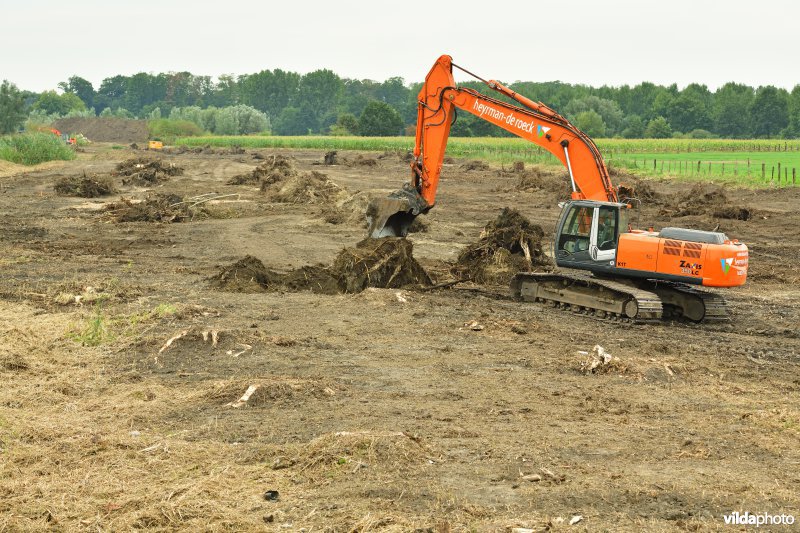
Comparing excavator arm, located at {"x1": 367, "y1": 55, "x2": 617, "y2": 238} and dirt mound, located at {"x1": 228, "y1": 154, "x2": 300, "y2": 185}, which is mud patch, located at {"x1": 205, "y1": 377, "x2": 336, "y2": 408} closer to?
excavator arm, located at {"x1": 367, "y1": 55, "x2": 617, "y2": 238}

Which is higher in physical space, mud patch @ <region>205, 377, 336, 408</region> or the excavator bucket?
the excavator bucket

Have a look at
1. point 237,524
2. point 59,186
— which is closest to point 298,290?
point 237,524

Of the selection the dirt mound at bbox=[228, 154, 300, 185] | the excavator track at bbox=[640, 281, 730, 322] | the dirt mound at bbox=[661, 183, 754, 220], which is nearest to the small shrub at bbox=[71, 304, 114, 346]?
the excavator track at bbox=[640, 281, 730, 322]

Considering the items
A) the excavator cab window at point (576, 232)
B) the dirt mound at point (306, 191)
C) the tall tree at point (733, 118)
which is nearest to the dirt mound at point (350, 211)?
the dirt mound at point (306, 191)

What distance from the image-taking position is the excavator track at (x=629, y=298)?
1620cm

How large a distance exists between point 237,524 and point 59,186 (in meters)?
35.7

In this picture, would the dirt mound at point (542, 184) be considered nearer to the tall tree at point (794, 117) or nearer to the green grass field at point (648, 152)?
the green grass field at point (648, 152)

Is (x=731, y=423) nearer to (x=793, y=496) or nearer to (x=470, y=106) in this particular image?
(x=793, y=496)

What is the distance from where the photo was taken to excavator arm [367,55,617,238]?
18.0m

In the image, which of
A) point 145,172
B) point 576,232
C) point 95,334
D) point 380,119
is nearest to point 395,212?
point 576,232

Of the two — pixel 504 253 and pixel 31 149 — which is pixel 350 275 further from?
pixel 31 149

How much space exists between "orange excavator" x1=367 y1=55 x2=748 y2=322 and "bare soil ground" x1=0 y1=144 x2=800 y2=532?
58 cm

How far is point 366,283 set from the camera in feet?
61.5

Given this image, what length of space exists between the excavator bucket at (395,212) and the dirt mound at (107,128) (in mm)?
112977
